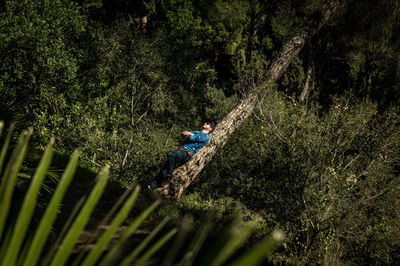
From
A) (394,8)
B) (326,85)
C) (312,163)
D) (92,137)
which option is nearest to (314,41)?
(326,85)

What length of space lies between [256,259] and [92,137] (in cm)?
718

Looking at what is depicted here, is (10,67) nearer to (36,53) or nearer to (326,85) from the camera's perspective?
(36,53)

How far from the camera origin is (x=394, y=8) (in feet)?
26.5

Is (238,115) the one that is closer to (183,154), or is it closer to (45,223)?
(183,154)

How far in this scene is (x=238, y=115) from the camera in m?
5.97

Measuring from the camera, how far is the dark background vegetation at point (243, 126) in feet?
14.7

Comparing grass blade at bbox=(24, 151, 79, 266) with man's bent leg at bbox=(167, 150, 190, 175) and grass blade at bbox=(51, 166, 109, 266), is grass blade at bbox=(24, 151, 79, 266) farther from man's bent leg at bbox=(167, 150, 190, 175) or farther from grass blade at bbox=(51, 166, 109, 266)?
man's bent leg at bbox=(167, 150, 190, 175)

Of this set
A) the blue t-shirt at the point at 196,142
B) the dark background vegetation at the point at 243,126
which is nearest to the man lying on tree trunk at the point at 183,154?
the blue t-shirt at the point at 196,142

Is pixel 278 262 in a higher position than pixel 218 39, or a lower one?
lower

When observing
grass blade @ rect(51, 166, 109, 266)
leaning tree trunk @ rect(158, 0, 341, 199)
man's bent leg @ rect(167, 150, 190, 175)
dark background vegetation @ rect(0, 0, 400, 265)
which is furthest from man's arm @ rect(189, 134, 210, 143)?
→ grass blade @ rect(51, 166, 109, 266)

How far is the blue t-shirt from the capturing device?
5.71m

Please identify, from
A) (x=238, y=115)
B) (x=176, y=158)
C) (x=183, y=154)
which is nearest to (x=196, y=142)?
(x=183, y=154)

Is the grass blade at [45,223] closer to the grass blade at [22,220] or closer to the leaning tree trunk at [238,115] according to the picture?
the grass blade at [22,220]

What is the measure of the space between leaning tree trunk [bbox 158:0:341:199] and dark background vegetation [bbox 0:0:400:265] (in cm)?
44
